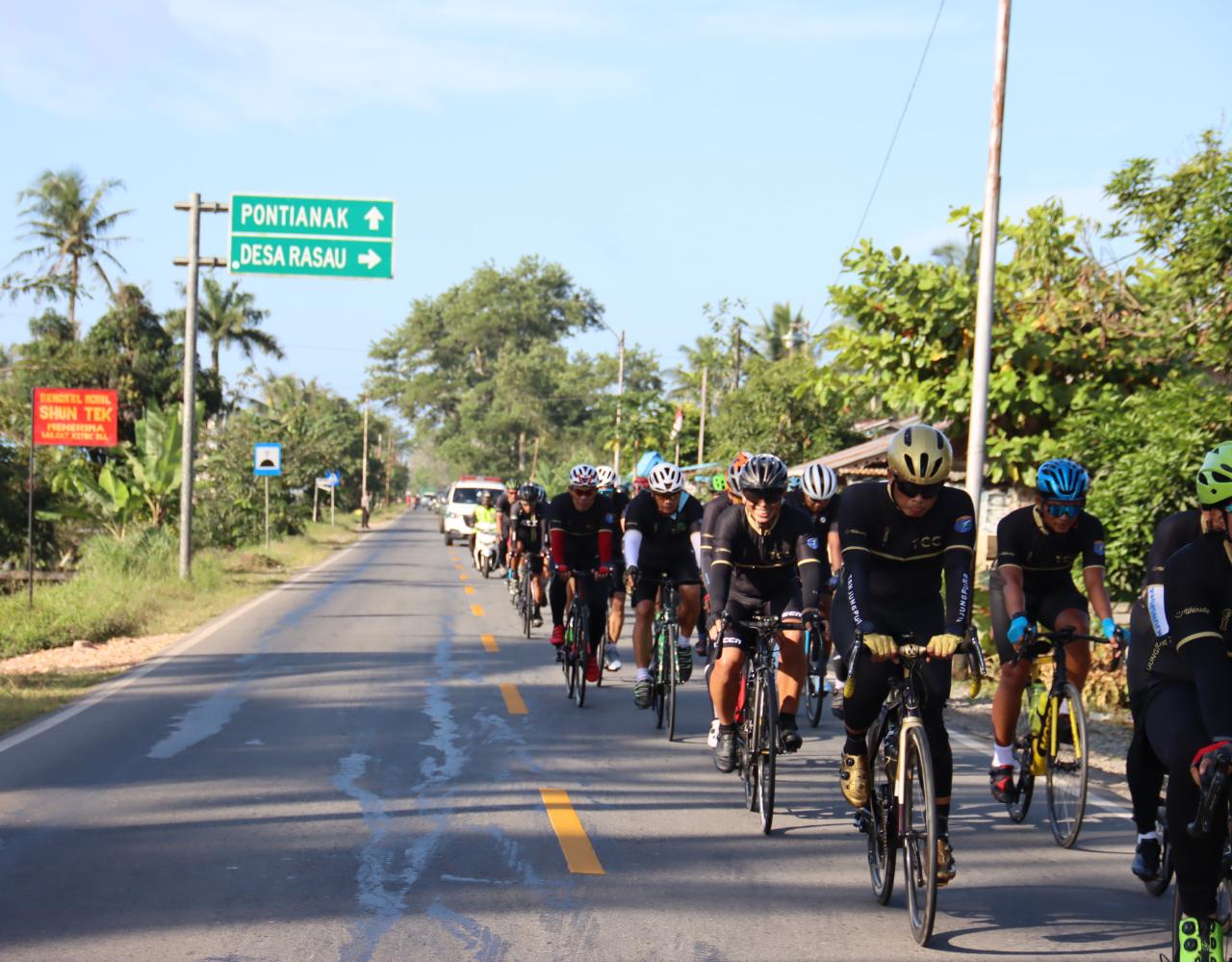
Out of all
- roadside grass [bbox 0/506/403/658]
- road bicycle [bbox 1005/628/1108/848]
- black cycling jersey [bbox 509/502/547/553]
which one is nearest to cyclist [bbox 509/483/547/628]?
black cycling jersey [bbox 509/502/547/553]

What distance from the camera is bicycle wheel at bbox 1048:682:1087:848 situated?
7.23 metres

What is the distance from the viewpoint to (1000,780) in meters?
7.81

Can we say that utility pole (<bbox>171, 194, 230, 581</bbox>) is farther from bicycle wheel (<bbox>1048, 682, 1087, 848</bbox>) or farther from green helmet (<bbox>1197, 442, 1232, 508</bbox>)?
green helmet (<bbox>1197, 442, 1232, 508</bbox>)

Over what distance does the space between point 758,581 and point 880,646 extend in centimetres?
293

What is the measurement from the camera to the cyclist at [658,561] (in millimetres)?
10539

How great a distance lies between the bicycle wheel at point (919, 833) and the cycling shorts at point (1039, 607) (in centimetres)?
218

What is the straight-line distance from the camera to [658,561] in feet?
35.1

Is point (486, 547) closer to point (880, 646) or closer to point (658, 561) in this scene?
point (658, 561)

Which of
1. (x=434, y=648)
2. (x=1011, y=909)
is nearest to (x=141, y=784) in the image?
(x=1011, y=909)

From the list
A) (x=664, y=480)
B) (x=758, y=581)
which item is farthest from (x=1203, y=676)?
(x=664, y=480)

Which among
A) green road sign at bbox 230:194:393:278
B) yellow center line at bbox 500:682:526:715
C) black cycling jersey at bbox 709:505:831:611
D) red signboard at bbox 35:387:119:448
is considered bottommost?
yellow center line at bbox 500:682:526:715

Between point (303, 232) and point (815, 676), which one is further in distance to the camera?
point (303, 232)

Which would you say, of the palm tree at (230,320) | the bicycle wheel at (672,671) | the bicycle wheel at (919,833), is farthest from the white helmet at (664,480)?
the palm tree at (230,320)

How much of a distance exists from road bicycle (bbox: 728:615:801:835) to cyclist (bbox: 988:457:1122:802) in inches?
47.2
